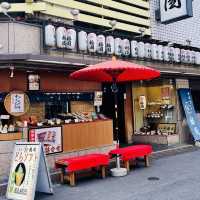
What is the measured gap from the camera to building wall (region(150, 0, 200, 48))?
59.9ft

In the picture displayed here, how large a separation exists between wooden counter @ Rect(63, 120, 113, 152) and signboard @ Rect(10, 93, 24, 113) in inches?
66.7

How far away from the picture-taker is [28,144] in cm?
860

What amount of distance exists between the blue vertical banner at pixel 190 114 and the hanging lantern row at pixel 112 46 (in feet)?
5.51

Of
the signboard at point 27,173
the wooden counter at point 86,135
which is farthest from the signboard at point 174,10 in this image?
the signboard at point 27,173

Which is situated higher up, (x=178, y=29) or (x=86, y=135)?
(x=178, y=29)

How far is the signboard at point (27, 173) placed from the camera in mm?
7938

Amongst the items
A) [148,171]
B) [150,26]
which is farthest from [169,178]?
[150,26]

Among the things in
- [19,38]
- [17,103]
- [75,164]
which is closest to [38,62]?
[19,38]

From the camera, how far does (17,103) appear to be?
11.1 meters

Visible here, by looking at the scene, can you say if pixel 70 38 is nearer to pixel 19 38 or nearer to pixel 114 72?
pixel 19 38

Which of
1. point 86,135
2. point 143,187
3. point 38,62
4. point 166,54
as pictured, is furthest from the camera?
point 166,54

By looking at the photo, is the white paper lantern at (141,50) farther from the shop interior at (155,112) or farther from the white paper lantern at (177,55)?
the shop interior at (155,112)

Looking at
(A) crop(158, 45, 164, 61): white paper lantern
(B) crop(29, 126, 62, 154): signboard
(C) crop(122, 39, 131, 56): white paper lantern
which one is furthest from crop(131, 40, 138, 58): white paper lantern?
(B) crop(29, 126, 62, 154): signboard

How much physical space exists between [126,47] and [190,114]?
5.28 meters
